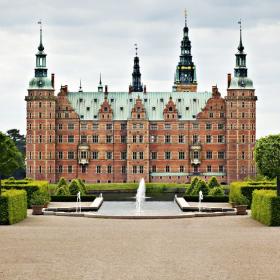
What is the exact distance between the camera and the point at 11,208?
33.4m

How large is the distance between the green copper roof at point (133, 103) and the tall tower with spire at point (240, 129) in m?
4.34

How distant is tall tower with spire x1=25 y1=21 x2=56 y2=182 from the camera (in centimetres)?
10238

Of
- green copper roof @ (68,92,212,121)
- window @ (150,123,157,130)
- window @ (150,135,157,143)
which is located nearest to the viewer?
green copper roof @ (68,92,212,121)

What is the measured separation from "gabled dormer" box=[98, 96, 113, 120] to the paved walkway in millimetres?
72697

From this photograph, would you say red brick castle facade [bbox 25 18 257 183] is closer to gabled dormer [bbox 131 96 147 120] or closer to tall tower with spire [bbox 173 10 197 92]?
gabled dormer [bbox 131 96 147 120]

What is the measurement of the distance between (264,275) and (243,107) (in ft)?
280

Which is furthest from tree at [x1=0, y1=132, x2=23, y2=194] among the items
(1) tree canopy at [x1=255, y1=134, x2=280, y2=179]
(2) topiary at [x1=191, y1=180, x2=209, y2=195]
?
(1) tree canopy at [x1=255, y1=134, x2=280, y2=179]

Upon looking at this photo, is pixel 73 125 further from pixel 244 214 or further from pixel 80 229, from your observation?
pixel 80 229

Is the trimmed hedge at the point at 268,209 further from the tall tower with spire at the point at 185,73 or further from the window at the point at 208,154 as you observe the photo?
the tall tower with spire at the point at 185,73

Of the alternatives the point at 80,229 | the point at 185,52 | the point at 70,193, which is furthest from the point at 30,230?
the point at 185,52

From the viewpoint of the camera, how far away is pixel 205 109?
10562 cm

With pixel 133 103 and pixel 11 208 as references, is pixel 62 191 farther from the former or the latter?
pixel 133 103

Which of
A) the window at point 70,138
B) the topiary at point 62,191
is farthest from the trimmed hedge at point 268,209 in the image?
the window at point 70,138

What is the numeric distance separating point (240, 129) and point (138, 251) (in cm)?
8118
